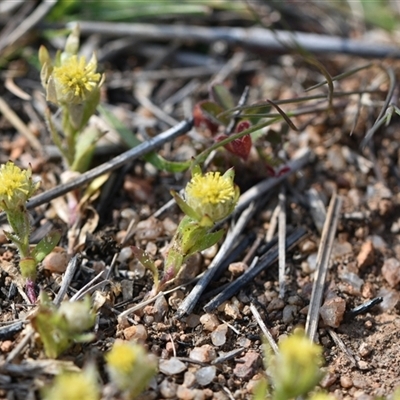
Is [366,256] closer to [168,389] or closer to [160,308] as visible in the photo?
[160,308]

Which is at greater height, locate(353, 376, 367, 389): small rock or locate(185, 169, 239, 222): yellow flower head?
locate(185, 169, 239, 222): yellow flower head

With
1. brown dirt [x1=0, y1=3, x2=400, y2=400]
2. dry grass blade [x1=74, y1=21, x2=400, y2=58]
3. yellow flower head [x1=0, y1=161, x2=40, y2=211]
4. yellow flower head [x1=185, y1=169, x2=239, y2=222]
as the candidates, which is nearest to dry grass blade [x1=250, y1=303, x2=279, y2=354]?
brown dirt [x1=0, y1=3, x2=400, y2=400]

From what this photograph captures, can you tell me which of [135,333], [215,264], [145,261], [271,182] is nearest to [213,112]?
[271,182]

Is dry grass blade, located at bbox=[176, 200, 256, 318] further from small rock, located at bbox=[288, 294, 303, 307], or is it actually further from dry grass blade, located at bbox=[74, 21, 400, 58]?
dry grass blade, located at bbox=[74, 21, 400, 58]

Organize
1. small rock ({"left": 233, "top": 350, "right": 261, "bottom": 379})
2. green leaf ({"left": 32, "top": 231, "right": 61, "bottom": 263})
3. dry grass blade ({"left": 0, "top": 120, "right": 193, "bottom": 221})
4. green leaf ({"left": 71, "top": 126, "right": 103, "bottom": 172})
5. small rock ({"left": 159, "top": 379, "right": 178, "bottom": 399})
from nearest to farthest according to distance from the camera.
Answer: small rock ({"left": 159, "top": 379, "right": 178, "bottom": 399}) → small rock ({"left": 233, "top": 350, "right": 261, "bottom": 379}) → green leaf ({"left": 32, "top": 231, "right": 61, "bottom": 263}) → dry grass blade ({"left": 0, "top": 120, "right": 193, "bottom": 221}) → green leaf ({"left": 71, "top": 126, "right": 103, "bottom": 172})

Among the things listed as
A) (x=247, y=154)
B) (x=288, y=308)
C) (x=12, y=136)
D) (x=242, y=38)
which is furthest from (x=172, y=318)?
(x=242, y=38)

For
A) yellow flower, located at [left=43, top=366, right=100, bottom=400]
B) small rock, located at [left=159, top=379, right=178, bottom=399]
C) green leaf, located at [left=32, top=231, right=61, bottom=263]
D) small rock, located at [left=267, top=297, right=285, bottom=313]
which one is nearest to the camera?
yellow flower, located at [left=43, top=366, right=100, bottom=400]

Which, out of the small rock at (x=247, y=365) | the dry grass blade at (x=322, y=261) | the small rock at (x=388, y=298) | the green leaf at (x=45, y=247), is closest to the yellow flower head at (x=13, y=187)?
the green leaf at (x=45, y=247)

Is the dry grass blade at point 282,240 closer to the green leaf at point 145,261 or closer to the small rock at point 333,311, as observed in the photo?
the small rock at point 333,311

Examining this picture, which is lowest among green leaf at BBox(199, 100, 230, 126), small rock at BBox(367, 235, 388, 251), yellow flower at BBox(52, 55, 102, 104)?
small rock at BBox(367, 235, 388, 251)
